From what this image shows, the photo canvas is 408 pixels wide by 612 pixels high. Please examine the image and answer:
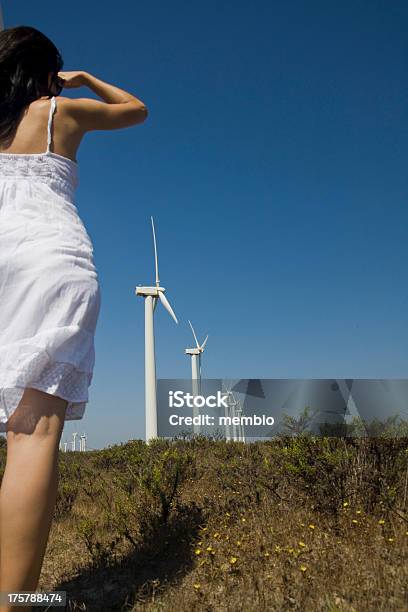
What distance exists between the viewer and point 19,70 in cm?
211

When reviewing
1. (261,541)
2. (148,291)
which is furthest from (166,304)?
(261,541)

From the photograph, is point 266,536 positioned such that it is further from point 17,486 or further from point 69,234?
point 69,234

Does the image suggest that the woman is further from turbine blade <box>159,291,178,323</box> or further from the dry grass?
turbine blade <box>159,291,178,323</box>

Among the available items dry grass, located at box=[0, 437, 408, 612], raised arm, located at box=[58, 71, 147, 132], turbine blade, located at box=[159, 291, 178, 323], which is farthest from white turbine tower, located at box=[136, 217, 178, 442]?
raised arm, located at box=[58, 71, 147, 132]

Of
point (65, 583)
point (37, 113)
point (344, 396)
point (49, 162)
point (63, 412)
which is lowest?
point (65, 583)

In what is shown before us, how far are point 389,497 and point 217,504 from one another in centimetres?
144

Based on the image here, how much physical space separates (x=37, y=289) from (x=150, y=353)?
20329 mm

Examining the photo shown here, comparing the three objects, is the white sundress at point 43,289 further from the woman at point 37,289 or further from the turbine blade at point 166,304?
the turbine blade at point 166,304

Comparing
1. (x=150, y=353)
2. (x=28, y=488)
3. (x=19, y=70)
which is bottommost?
(x=28, y=488)

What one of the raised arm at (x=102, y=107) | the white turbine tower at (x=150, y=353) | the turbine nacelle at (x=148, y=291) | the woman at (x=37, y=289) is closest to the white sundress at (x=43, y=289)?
the woman at (x=37, y=289)

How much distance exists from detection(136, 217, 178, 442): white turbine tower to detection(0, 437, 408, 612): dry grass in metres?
15.6

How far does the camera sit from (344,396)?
20016mm

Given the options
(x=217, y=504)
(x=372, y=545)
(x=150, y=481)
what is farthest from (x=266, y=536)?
(x=150, y=481)

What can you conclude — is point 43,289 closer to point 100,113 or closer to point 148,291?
point 100,113
